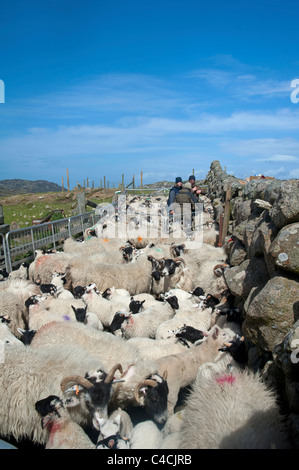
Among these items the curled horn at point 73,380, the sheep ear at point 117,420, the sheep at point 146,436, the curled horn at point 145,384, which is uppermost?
the curled horn at point 73,380

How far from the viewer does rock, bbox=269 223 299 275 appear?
3.71 meters

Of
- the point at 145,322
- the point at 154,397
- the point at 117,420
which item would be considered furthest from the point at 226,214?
the point at 117,420

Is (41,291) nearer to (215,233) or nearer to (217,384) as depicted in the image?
Answer: (217,384)

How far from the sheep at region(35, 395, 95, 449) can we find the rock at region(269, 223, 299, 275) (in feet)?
9.64

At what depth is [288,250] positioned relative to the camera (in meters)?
3.78

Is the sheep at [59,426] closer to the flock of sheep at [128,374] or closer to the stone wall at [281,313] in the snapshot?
the flock of sheep at [128,374]

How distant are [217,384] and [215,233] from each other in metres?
8.72

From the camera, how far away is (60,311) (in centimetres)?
643

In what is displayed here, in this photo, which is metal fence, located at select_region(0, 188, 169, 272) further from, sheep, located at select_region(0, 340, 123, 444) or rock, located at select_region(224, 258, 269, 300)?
rock, located at select_region(224, 258, 269, 300)

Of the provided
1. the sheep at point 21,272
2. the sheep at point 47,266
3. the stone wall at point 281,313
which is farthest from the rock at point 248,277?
the sheep at point 21,272

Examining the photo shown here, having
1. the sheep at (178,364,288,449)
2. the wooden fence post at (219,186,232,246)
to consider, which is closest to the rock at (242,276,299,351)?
the sheep at (178,364,288,449)

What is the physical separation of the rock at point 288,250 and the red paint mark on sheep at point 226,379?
4.65 ft

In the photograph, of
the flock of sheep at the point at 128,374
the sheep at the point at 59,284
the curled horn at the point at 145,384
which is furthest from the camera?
the sheep at the point at 59,284

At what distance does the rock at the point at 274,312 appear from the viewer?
3.62 m
